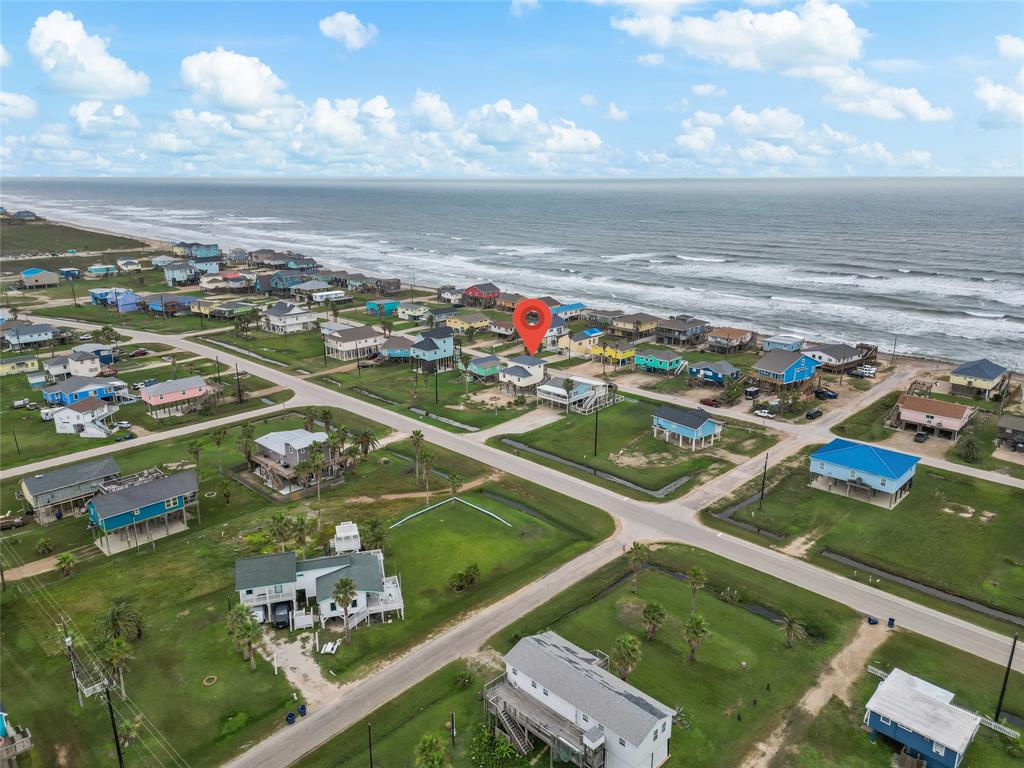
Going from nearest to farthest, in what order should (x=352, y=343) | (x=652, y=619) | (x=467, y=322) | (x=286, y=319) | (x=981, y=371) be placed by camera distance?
(x=652, y=619), (x=981, y=371), (x=352, y=343), (x=467, y=322), (x=286, y=319)

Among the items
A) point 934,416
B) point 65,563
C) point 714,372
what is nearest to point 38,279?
point 65,563

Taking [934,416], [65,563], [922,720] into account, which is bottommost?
[65,563]

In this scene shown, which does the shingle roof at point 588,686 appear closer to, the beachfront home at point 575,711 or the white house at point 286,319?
the beachfront home at point 575,711

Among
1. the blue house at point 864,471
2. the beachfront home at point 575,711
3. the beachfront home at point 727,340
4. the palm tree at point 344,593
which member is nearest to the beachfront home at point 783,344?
the beachfront home at point 727,340

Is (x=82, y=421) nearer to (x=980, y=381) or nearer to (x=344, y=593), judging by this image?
(x=344, y=593)

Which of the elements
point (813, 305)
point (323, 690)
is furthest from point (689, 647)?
point (813, 305)

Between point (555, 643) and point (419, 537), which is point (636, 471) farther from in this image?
point (555, 643)

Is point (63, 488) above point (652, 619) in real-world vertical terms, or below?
above
